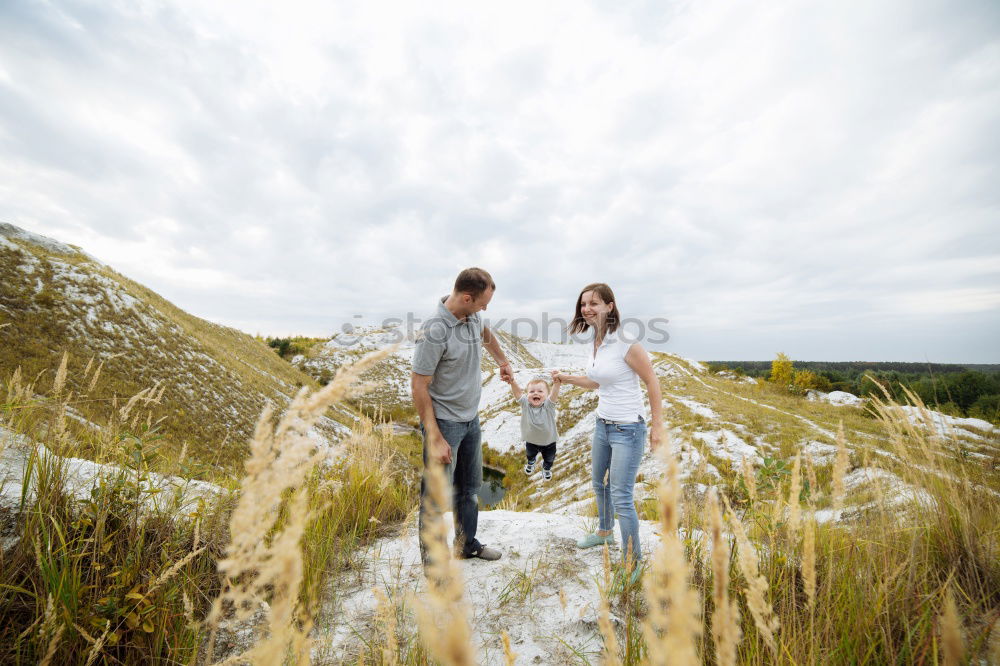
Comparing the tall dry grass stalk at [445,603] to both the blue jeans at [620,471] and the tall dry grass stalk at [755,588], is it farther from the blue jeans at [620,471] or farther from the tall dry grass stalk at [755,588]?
the blue jeans at [620,471]

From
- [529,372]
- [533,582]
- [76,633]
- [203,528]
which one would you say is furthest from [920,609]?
[529,372]

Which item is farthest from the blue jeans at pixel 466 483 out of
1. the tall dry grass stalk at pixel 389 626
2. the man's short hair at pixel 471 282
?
the tall dry grass stalk at pixel 389 626

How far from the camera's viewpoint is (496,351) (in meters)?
4.71

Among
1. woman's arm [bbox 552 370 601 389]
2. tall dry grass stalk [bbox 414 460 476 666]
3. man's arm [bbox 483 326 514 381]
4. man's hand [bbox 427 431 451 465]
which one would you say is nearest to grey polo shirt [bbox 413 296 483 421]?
man's hand [bbox 427 431 451 465]

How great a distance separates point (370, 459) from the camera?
4.83 m

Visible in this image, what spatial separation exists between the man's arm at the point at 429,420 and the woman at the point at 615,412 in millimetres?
1544

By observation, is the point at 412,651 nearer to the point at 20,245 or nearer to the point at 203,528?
the point at 203,528

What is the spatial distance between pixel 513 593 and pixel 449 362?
1.98 metres

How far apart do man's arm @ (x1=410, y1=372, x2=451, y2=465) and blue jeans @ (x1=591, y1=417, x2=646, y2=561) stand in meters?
1.40

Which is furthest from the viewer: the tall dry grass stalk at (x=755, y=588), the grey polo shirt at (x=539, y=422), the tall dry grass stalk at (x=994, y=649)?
the grey polo shirt at (x=539, y=422)

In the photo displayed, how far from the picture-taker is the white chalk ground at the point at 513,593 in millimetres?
2482

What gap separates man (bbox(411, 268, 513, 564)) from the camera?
3.36m

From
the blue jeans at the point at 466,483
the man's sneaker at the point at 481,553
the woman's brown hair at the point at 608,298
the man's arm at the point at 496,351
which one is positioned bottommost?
the man's sneaker at the point at 481,553

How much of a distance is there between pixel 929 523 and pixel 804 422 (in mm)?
13041
